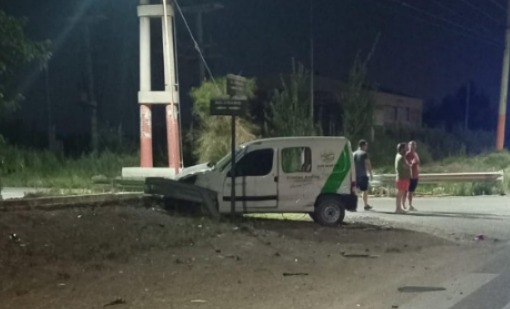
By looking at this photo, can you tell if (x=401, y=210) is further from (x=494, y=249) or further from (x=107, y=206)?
(x=107, y=206)

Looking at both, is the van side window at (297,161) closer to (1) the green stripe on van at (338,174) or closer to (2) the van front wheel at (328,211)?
(1) the green stripe on van at (338,174)

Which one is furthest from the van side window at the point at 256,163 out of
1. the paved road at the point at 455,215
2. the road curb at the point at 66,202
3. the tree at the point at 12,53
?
the tree at the point at 12,53

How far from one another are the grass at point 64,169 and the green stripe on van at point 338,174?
11.0m

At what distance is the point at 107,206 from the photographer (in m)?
14.7

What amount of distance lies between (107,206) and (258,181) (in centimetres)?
301

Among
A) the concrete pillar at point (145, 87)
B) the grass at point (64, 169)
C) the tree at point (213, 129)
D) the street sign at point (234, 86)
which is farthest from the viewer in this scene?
the tree at point (213, 129)

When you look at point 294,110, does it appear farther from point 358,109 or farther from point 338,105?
point 338,105

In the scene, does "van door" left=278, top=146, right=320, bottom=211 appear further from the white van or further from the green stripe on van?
the green stripe on van

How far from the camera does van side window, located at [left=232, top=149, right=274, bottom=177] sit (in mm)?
15102

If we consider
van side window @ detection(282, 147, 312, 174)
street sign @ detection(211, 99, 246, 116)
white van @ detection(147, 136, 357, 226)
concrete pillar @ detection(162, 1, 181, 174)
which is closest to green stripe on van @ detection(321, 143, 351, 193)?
white van @ detection(147, 136, 357, 226)

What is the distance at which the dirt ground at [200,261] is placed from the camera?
28.2 feet

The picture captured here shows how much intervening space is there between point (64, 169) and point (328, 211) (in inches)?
704

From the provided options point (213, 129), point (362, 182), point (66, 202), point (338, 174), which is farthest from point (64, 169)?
point (338, 174)

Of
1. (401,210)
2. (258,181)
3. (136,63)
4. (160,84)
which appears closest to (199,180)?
(258,181)
